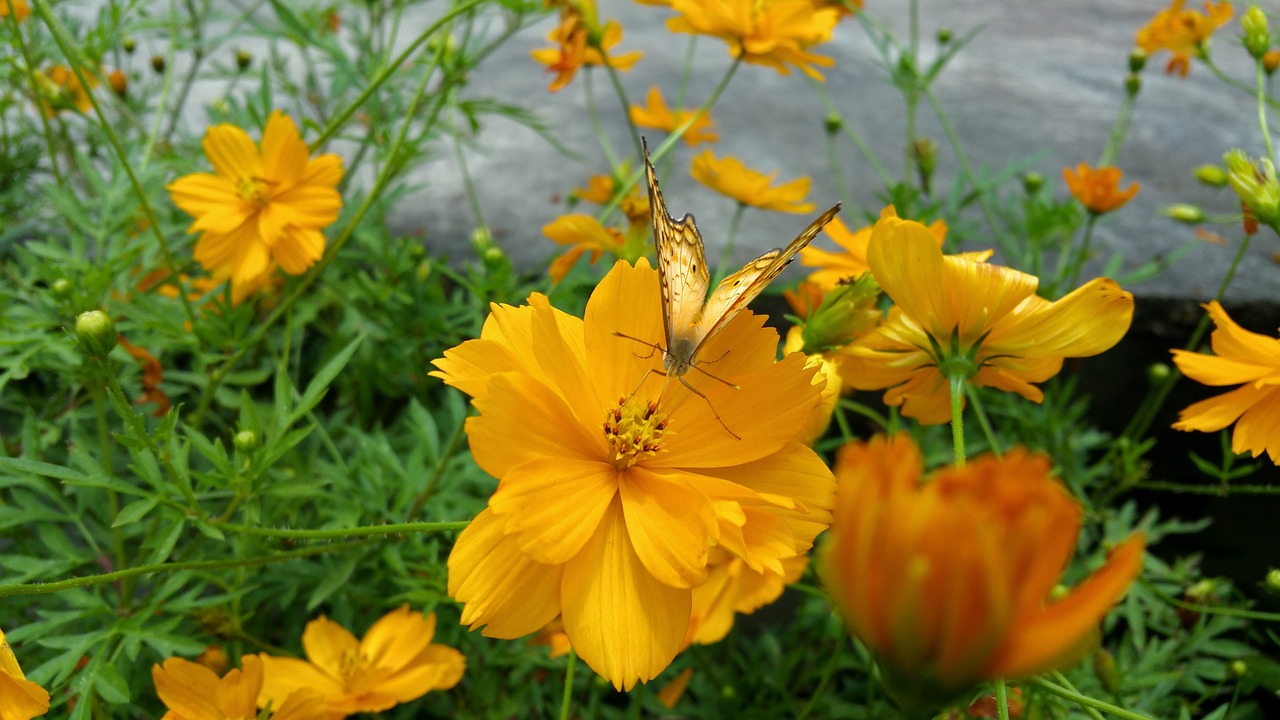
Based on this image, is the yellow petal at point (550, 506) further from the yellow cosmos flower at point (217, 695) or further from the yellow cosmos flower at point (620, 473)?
the yellow cosmos flower at point (217, 695)

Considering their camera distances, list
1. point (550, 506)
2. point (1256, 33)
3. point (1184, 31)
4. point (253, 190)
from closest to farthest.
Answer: point (550, 506), point (253, 190), point (1256, 33), point (1184, 31)

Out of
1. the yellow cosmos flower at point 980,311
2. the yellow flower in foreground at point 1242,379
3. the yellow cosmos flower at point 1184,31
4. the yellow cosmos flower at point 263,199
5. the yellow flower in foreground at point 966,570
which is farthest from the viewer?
the yellow cosmos flower at point 1184,31

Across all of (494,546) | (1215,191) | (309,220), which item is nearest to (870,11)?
(1215,191)

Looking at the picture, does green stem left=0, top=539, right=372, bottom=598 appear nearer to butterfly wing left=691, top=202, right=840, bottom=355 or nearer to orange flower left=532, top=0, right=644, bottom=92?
butterfly wing left=691, top=202, right=840, bottom=355

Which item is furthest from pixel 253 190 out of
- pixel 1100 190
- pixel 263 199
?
pixel 1100 190

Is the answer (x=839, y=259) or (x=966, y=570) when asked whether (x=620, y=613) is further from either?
(x=839, y=259)

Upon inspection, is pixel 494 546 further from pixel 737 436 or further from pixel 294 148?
pixel 294 148

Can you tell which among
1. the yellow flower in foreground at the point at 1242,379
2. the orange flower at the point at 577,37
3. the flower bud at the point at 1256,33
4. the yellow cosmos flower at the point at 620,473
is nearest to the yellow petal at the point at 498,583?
the yellow cosmos flower at the point at 620,473
